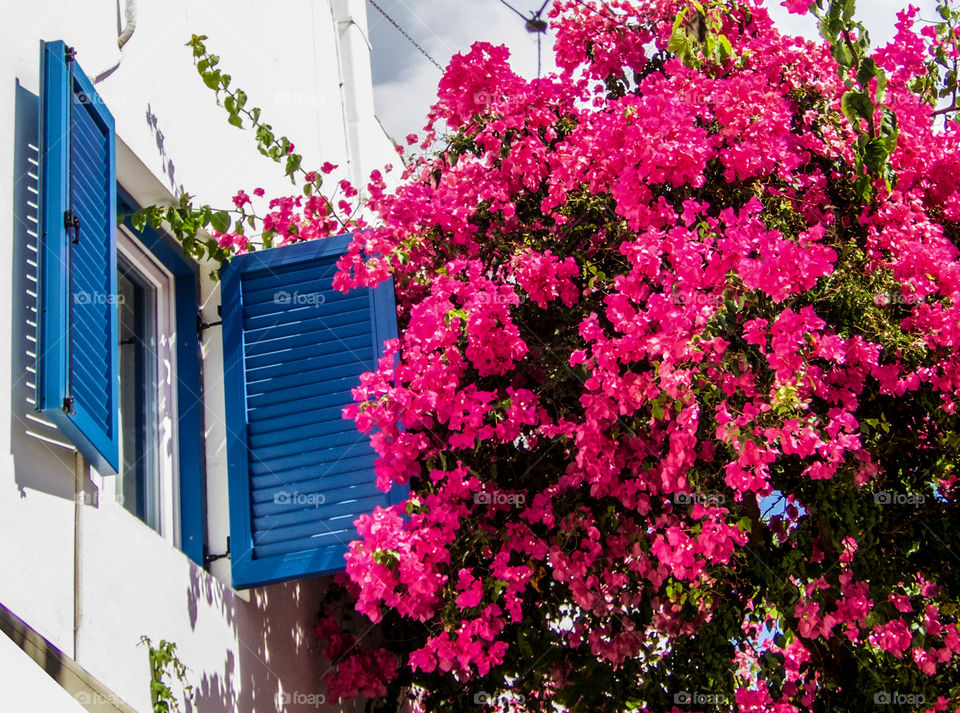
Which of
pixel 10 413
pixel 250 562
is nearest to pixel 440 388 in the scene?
pixel 250 562

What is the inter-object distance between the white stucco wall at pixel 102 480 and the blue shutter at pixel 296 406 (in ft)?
0.58

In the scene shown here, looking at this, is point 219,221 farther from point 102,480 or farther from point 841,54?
point 841,54

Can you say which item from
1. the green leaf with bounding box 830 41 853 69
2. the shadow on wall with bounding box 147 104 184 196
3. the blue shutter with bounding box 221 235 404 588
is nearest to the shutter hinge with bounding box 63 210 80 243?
the shadow on wall with bounding box 147 104 184 196

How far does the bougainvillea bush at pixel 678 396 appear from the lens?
4.05 meters

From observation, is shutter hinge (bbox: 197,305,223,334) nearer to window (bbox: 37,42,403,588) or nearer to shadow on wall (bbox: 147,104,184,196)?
window (bbox: 37,42,403,588)

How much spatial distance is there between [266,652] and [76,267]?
223cm

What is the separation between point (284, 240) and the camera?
550 centimetres

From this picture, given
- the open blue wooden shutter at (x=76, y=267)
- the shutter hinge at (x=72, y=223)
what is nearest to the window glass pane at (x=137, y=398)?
the open blue wooden shutter at (x=76, y=267)

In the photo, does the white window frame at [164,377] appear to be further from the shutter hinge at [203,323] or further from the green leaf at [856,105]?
the green leaf at [856,105]

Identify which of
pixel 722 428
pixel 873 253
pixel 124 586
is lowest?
pixel 124 586

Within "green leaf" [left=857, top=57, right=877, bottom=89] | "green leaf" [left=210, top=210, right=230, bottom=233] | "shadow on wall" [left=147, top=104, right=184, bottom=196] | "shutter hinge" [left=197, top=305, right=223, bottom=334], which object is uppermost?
"shadow on wall" [left=147, top=104, right=184, bottom=196]

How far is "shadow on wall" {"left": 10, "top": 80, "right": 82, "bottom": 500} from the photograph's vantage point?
319 cm

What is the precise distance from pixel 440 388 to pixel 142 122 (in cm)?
179

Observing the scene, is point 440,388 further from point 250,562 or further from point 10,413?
point 10,413
